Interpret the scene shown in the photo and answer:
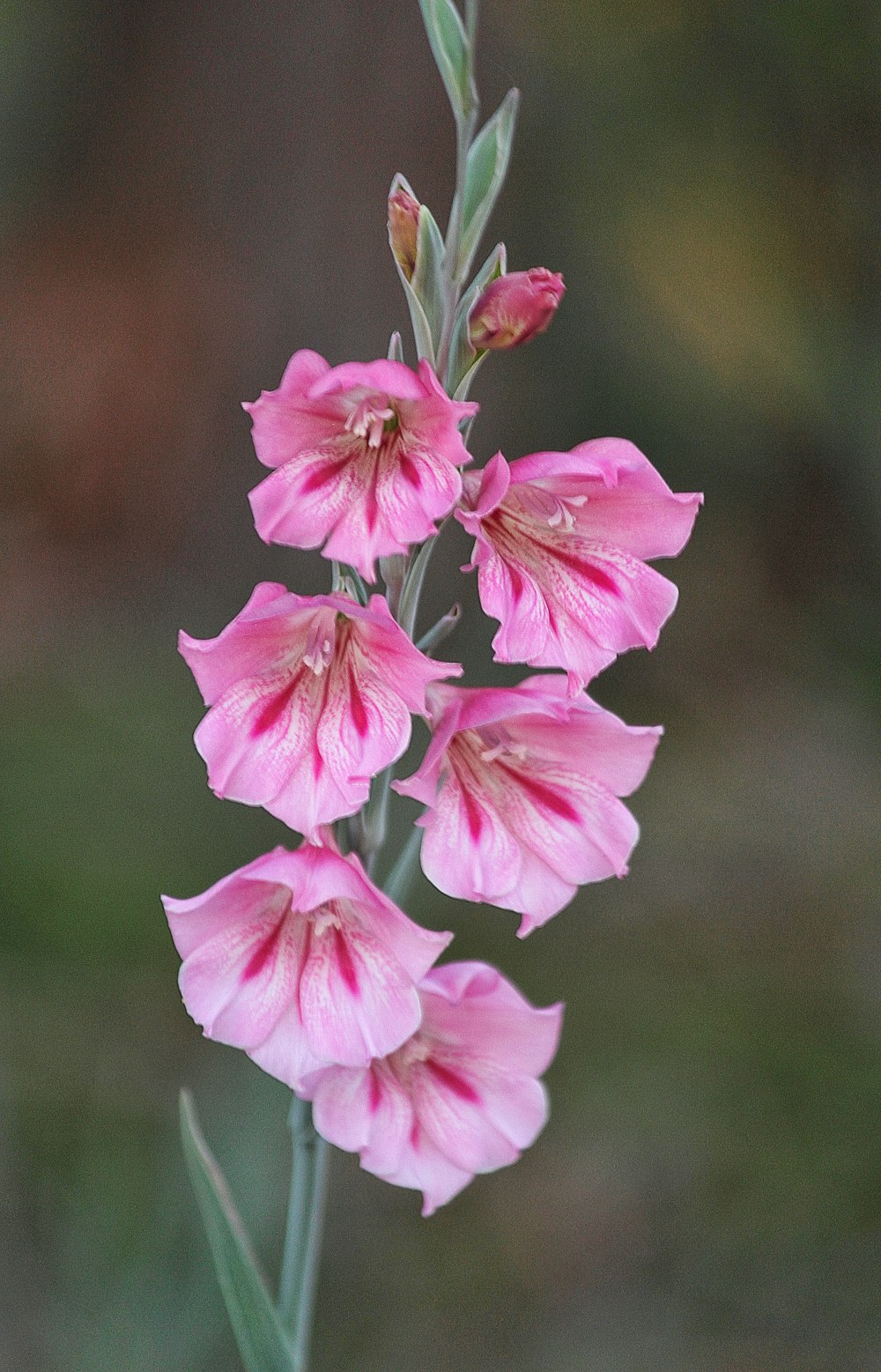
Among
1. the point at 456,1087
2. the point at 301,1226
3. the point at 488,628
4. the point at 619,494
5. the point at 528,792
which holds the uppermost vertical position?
the point at 619,494

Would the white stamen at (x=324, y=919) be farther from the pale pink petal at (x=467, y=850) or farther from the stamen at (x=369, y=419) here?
the stamen at (x=369, y=419)

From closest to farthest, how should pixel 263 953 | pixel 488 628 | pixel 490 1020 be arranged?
pixel 263 953
pixel 490 1020
pixel 488 628

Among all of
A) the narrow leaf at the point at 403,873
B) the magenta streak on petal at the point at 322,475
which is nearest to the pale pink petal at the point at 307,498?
the magenta streak on petal at the point at 322,475

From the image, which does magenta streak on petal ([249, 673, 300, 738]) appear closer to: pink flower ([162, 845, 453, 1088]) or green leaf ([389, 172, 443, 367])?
pink flower ([162, 845, 453, 1088])

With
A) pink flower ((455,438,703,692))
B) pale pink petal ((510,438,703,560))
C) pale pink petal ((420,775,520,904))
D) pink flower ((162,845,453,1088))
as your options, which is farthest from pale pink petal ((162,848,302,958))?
pale pink petal ((510,438,703,560))

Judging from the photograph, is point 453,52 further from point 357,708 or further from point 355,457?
point 357,708

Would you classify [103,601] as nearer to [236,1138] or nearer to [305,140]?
[305,140]

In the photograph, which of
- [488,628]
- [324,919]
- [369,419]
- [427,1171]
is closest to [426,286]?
[369,419]
